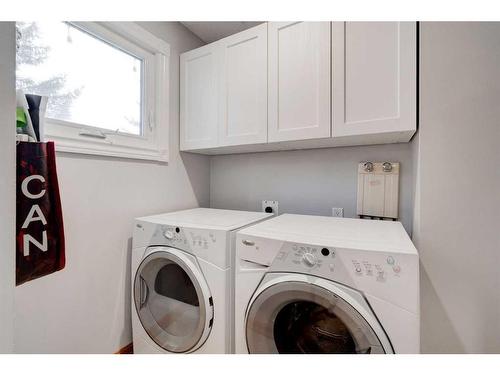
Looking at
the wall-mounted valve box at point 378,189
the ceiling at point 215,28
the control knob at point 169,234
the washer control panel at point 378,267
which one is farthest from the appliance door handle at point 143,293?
the ceiling at point 215,28

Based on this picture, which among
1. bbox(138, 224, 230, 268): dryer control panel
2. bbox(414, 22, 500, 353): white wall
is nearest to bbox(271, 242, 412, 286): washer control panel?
bbox(138, 224, 230, 268): dryer control panel

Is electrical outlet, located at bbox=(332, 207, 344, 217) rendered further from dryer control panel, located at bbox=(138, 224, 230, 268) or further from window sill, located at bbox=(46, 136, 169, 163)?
window sill, located at bbox=(46, 136, 169, 163)

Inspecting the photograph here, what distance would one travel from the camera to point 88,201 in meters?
1.22

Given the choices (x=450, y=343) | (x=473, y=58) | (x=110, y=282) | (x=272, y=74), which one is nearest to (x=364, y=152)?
(x=473, y=58)

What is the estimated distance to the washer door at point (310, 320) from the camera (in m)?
0.75

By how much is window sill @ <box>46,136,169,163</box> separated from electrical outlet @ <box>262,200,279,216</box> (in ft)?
2.71

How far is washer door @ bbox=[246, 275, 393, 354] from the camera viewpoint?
75cm

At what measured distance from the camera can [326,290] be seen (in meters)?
0.79

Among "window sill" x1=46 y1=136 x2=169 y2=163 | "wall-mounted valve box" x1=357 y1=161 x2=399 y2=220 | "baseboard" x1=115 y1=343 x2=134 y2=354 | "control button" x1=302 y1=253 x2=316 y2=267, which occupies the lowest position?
"baseboard" x1=115 y1=343 x2=134 y2=354

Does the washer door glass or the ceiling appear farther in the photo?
the ceiling

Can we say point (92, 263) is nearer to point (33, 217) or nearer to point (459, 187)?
point (33, 217)

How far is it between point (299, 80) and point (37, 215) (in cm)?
137

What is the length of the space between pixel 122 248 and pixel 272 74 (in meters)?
1.42
